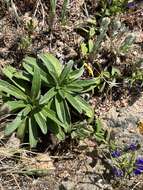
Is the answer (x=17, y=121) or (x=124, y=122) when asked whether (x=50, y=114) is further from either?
(x=124, y=122)

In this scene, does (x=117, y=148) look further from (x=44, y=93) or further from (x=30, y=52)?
(x=30, y=52)

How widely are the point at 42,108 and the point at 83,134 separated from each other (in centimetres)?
38

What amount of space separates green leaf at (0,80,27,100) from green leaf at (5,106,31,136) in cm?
11

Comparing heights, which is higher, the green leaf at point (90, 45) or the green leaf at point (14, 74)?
the green leaf at point (90, 45)

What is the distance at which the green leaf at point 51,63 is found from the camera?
3635 mm

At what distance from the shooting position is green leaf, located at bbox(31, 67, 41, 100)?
3.50 m

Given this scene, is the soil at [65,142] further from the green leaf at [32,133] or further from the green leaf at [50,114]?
the green leaf at [50,114]

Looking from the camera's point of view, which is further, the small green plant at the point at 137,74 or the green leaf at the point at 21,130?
the small green plant at the point at 137,74

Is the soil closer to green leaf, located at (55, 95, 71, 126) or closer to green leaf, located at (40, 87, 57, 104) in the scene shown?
green leaf, located at (55, 95, 71, 126)

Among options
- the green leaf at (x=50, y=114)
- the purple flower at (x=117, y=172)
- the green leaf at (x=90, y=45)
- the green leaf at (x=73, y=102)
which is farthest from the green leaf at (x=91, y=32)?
the purple flower at (x=117, y=172)

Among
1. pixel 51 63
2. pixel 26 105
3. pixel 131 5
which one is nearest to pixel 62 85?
pixel 51 63

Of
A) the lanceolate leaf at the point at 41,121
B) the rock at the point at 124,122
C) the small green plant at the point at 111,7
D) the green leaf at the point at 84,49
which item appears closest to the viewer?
the lanceolate leaf at the point at 41,121

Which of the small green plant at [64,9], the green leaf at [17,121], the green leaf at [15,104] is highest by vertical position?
the small green plant at [64,9]

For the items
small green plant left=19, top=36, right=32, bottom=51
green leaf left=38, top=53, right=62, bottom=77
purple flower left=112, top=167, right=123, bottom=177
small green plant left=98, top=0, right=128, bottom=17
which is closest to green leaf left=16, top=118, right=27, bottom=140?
green leaf left=38, top=53, right=62, bottom=77
